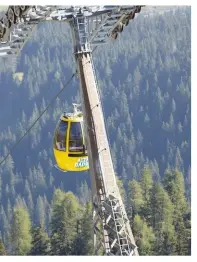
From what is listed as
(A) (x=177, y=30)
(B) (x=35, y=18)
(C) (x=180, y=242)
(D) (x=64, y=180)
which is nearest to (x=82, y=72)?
(B) (x=35, y=18)

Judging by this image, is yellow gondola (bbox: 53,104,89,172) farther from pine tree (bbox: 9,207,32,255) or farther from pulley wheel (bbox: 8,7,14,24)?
pine tree (bbox: 9,207,32,255)

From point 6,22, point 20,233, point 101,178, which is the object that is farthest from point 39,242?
point 101,178

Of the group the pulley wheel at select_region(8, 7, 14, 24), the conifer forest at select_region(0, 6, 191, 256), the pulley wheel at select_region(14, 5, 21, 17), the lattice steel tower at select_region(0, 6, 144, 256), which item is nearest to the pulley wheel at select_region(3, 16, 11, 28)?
the lattice steel tower at select_region(0, 6, 144, 256)

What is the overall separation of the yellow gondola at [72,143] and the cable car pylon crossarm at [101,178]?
1987 mm

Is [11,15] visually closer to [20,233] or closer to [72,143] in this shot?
[72,143]

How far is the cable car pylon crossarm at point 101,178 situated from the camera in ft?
57.5

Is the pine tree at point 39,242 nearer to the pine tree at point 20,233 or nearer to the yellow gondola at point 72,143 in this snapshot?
the pine tree at point 20,233

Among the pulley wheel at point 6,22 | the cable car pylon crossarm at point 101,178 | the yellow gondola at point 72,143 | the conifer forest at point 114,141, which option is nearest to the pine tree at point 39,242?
the conifer forest at point 114,141

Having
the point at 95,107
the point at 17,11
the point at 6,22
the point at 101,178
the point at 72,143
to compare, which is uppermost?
the point at 17,11

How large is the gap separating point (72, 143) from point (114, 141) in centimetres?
1522

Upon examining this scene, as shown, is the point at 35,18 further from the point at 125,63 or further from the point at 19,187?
the point at 125,63

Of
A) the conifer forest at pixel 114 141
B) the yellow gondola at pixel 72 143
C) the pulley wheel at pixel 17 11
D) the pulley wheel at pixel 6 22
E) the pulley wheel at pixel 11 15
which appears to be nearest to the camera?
the pulley wheel at pixel 17 11

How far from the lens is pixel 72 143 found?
20078 mm

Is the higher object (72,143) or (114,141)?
(72,143)
